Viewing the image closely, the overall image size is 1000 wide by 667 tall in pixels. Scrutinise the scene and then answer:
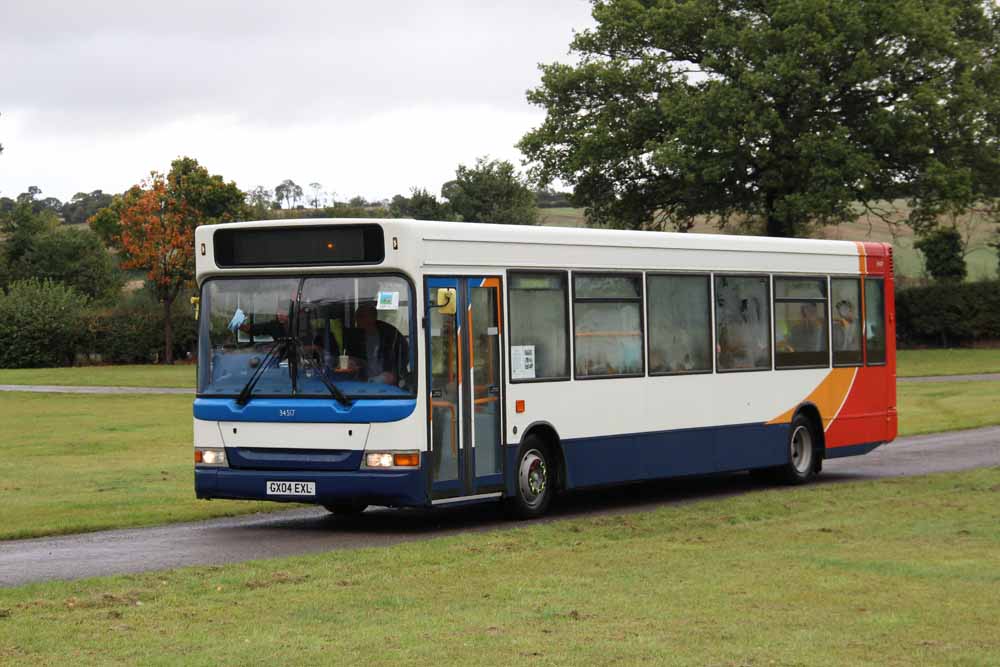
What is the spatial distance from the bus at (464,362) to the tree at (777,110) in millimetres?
33909

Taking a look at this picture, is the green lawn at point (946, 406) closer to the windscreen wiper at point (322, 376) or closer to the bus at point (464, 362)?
the bus at point (464, 362)

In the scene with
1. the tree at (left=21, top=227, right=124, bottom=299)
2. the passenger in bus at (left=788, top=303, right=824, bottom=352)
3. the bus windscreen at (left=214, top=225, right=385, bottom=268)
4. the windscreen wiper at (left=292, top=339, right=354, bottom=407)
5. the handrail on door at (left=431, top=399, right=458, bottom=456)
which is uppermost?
the tree at (left=21, top=227, right=124, bottom=299)

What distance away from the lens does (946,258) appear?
67.5 meters

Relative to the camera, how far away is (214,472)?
587 inches

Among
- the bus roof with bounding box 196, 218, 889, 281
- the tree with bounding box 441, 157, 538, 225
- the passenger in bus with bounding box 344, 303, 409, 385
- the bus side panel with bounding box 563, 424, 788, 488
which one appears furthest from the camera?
the tree with bounding box 441, 157, 538, 225

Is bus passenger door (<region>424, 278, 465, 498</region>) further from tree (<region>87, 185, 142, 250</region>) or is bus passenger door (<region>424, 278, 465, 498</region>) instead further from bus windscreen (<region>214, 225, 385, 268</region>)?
tree (<region>87, 185, 142, 250</region>)

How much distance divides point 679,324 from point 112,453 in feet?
38.0

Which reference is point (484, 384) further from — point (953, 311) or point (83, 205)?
point (83, 205)

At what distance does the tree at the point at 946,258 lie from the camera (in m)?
66.8

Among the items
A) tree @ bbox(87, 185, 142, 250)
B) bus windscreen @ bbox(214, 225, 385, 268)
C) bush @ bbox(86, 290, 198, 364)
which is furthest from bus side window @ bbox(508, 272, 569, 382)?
tree @ bbox(87, 185, 142, 250)

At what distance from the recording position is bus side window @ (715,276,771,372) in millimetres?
18609

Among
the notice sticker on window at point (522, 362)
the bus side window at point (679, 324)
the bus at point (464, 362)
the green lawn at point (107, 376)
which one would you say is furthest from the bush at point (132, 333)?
the notice sticker on window at point (522, 362)

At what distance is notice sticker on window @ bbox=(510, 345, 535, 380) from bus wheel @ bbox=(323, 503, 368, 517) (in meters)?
2.21

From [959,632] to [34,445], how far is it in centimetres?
2106
